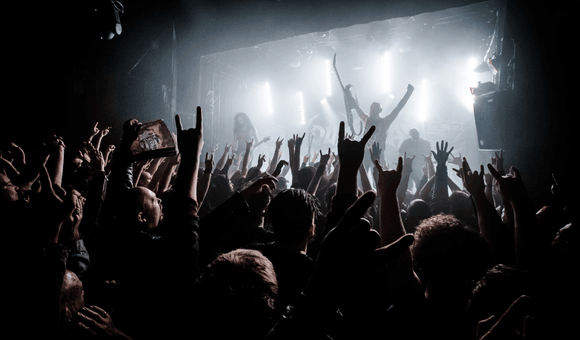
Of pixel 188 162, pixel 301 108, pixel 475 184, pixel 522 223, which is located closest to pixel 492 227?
pixel 522 223

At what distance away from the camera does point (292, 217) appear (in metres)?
1.40

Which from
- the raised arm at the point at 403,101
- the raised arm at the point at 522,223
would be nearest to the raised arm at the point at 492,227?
the raised arm at the point at 522,223

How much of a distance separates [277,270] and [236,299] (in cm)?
42

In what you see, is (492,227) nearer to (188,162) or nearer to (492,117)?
(188,162)

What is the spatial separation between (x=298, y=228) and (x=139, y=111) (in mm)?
5757

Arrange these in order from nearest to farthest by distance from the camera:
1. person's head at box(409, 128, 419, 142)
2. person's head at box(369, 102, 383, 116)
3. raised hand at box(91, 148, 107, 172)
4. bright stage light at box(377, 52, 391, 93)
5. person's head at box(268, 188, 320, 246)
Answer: person's head at box(268, 188, 320, 246) < raised hand at box(91, 148, 107, 172) < person's head at box(369, 102, 383, 116) < person's head at box(409, 128, 419, 142) < bright stage light at box(377, 52, 391, 93)

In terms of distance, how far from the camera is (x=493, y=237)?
1.74 metres

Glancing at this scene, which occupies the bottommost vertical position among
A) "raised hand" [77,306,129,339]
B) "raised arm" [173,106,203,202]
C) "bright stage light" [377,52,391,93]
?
"raised hand" [77,306,129,339]

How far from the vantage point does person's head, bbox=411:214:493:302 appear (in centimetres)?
118

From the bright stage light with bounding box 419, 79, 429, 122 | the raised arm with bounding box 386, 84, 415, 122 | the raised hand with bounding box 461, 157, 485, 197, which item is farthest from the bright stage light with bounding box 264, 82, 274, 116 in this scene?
the raised hand with bounding box 461, 157, 485, 197

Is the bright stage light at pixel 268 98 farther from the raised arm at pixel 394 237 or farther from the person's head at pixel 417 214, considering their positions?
the raised arm at pixel 394 237

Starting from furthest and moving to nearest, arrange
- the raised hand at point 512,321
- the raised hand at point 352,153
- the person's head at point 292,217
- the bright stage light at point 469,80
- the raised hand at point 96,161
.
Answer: the bright stage light at point 469,80 → the raised hand at point 96,161 → the raised hand at point 352,153 → the person's head at point 292,217 → the raised hand at point 512,321

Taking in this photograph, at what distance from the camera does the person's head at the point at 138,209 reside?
1.50m

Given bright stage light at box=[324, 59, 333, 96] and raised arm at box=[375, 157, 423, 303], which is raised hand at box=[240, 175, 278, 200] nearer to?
raised arm at box=[375, 157, 423, 303]
